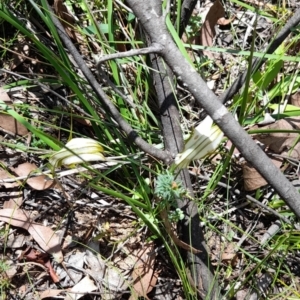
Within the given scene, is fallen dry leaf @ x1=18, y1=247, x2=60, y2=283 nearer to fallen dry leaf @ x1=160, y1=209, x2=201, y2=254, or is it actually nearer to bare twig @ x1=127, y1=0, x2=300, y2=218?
fallen dry leaf @ x1=160, y1=209, x2=201, y2=254

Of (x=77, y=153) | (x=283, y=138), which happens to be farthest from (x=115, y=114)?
(x=283, y=138)

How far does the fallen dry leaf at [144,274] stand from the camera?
5.75ft

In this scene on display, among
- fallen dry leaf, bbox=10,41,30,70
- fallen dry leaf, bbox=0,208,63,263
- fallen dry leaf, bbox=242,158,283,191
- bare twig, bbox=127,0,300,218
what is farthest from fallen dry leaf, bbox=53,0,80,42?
fallen dry leaf, bbox=242,158,283,191

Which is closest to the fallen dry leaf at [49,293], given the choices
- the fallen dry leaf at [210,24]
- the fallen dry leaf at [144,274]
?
the fallen dry leaf at [144,274]

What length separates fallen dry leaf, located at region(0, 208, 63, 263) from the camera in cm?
181

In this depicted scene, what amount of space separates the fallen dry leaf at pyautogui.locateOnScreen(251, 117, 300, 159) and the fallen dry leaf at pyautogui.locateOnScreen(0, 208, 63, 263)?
846mm

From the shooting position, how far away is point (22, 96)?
77.4 inches

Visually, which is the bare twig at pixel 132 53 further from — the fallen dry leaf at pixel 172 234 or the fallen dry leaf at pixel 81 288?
the fallen dry leaf at pixel 81 288

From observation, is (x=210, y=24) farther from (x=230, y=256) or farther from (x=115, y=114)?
(x=230, y=256)

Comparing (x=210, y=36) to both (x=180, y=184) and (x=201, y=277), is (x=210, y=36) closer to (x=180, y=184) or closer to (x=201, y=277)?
(x=180, y=184)

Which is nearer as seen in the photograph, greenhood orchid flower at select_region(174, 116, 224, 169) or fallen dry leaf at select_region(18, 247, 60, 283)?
greenhood orchid flower at select_region(174, 116, 224, 169)

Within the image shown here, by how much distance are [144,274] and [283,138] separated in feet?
2.38

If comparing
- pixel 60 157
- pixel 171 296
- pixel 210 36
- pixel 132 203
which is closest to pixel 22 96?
pixel 60 157

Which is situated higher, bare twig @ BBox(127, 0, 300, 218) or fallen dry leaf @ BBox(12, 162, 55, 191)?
bare twig @ BBox(127, 0, 300, 218)
